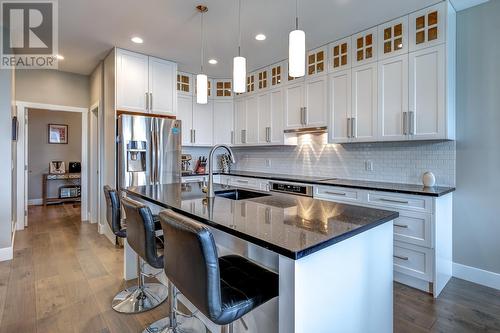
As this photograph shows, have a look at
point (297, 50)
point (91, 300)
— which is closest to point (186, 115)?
point (91, 300)

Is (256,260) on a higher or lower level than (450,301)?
higher

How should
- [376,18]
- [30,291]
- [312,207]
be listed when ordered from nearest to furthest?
[312,207], [30,291], [376,18]

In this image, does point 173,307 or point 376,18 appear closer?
point 173,307

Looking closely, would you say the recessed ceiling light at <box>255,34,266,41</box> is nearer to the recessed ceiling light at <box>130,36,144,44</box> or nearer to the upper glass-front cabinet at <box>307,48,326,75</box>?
the upper glass-front cabinet at <box>307,48,326,75</box>

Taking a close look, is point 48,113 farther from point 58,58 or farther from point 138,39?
point 138,39

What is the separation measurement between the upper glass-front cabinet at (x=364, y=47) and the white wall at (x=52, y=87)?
4.55 meters

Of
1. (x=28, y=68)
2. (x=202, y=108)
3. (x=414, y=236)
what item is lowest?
(x=414, y=236)

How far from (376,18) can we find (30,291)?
435cm

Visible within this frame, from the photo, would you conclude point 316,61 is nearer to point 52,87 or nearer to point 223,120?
point 223,120

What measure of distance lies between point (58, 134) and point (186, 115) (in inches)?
173

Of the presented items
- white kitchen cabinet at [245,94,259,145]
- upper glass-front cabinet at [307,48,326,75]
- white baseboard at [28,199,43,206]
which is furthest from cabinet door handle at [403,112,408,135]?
white baseboard at [28,199,43,206]

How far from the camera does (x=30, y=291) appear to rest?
2.45m

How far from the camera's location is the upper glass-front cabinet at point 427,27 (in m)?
2.54

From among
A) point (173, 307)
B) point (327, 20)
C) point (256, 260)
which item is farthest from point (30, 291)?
point (327, 20)
